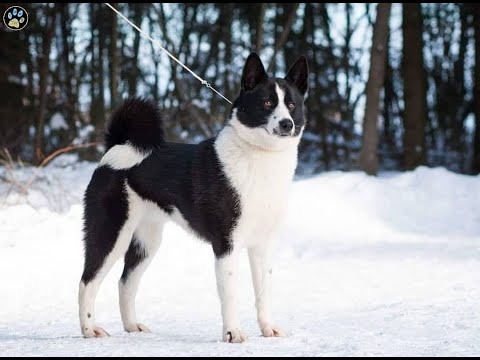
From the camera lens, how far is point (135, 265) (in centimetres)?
457

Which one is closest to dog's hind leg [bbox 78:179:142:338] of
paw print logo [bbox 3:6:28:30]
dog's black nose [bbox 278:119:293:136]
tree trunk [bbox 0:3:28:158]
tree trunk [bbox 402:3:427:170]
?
dog's black nose [bbox 278:119:293:136]

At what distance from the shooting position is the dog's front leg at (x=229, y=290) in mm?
3832

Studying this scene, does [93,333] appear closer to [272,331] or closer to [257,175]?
[272,331]

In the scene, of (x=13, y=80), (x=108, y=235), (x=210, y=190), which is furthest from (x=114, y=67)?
(x=210, y=190)

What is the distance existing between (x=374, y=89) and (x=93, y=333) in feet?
23.0

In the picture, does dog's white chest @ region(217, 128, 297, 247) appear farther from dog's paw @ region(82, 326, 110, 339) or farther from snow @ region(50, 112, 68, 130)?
snow @ region(50, 112, 68, 130)

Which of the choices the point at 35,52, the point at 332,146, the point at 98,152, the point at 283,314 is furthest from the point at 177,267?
the point at 35,52

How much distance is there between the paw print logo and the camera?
22.3ft

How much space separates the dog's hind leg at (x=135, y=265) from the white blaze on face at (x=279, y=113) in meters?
1.10

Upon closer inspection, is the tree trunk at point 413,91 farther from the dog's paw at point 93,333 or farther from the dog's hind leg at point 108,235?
the dog's paw at point 93,333

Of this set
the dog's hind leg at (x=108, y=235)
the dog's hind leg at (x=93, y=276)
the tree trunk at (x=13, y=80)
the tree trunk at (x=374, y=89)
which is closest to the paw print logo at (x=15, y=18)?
the dog's hind leg at (x=108, y=235)

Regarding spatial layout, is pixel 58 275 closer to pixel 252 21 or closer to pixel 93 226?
pixel 93 226

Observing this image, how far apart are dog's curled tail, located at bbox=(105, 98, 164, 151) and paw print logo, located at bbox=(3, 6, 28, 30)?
2414mm

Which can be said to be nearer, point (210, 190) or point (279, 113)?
point (279, 113)
